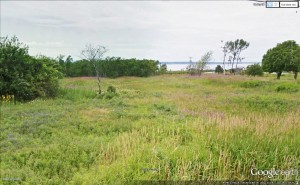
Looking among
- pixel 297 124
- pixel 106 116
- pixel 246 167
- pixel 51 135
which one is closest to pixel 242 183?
pixel 246 167

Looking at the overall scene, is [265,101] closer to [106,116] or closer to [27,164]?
[106,116]

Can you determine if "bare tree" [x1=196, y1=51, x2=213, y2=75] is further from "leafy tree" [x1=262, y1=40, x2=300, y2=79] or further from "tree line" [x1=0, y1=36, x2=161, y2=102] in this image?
"tree line" [x1=0, y1=36, x2=161, y2=102]

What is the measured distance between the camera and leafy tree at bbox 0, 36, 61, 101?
49.3 feet

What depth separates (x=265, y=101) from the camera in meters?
12.3

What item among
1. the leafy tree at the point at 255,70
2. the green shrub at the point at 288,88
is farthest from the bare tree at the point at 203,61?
the green shrub at the point at 288,88

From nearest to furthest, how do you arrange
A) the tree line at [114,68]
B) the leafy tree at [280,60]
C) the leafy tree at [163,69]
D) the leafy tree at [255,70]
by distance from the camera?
1. the leafy tree at [280,60]
2. the leafy tree at [255,70]
3. the tree line at [114,68]
4. the leafy tree at [163,69]

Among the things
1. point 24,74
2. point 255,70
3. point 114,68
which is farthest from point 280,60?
point 24,74

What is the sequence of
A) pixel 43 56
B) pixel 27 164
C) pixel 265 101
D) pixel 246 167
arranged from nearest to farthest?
pixel 246 167
pixel 27 164
pixel 265 101
pixel 43 56

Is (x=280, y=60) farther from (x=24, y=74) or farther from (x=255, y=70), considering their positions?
(x=24, y=74)

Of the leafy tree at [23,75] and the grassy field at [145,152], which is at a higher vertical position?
the leafy tree at [23,75]

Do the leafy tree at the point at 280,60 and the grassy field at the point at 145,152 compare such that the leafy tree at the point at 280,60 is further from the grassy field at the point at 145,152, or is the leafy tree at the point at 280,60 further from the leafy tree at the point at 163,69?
the grassy field at the point at 145,152

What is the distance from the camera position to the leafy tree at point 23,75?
15.0m

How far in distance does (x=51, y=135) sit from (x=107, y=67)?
34.3 meters

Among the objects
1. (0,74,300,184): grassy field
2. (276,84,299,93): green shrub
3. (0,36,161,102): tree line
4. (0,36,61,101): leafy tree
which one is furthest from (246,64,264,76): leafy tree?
(0,74,300,184): grassy field
